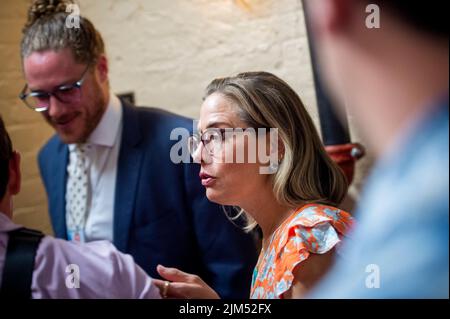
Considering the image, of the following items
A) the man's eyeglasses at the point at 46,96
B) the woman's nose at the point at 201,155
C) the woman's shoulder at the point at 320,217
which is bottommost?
the woman's shoulder at the point at 320,217

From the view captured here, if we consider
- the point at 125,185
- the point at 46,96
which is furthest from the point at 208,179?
the point at 46,96

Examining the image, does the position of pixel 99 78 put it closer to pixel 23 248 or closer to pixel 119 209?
pixel 119 209

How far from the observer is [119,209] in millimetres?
978

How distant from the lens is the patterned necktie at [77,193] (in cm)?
100

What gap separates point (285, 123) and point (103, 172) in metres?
0.38

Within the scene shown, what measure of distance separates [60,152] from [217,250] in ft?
1.16

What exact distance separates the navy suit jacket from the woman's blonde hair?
16 cm

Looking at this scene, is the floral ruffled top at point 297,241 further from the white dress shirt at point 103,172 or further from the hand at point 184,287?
the white dress shirt at point 103,172

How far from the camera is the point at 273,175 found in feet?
2.57

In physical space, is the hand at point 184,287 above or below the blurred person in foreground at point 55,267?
below

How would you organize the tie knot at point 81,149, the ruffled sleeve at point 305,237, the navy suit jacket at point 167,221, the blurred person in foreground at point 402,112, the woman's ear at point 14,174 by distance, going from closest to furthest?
the blurred person in foreground at point 402,112 < the ruffled sleeve at point 305,237 < the woman's ear at point 14,174 < the navy suit jacket at point 167,221 < the tie knot at point 81,149

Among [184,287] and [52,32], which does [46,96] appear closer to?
[52,32]

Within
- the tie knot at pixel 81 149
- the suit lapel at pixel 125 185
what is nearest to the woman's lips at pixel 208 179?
the suit lapel at pixel 125 185
